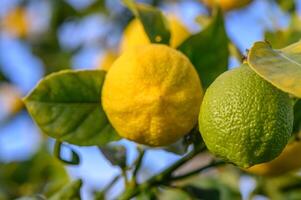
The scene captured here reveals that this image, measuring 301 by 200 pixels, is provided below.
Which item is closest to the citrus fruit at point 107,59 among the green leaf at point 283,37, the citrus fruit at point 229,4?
the citrus fruit at point 229,4

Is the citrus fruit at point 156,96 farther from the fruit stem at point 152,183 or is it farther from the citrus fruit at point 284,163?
the citrus fruit at point 284,163

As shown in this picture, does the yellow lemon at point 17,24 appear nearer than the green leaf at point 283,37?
No

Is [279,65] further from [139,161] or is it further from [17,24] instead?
[17,24]

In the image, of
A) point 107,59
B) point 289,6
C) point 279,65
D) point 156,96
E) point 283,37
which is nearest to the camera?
point 279,65

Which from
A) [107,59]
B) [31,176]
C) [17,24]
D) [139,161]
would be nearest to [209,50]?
[139,161]

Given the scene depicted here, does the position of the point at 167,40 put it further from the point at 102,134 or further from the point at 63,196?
the point at 63,196

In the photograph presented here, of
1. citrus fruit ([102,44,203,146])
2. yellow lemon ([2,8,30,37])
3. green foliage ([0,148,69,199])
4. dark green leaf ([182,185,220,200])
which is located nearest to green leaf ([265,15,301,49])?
dark green leaf ([182,185,220,200])
